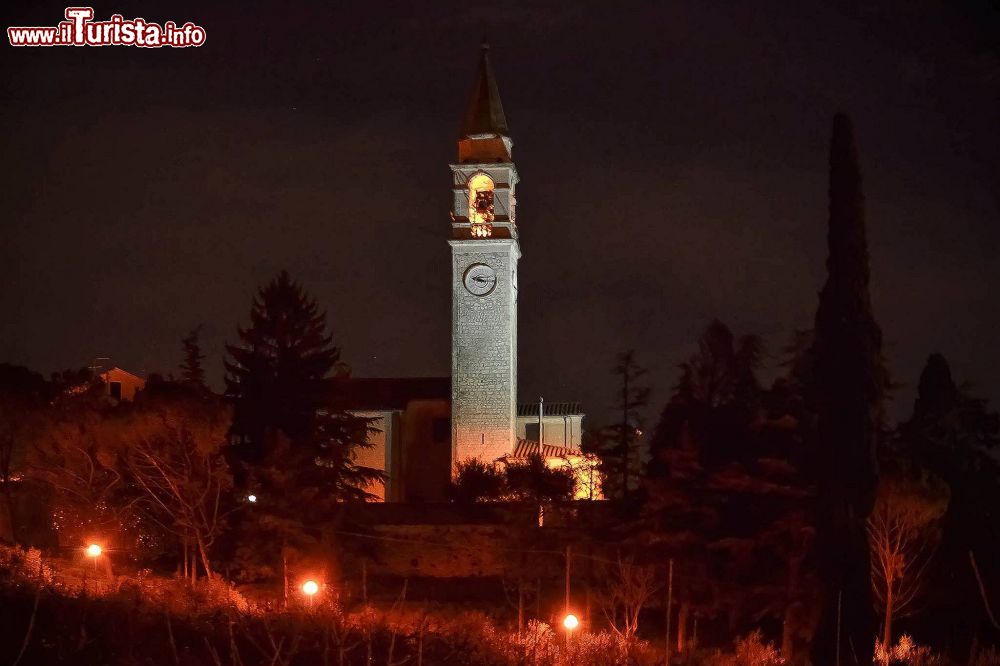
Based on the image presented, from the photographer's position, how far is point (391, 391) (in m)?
54.8

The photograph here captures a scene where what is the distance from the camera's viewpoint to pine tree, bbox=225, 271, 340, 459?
4056 centimetres

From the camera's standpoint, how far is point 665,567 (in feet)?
105

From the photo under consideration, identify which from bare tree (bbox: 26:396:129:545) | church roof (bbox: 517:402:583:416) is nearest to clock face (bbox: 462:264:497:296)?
church roof (bbox: 517:402:583:416)

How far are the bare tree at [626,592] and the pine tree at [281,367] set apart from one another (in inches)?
439

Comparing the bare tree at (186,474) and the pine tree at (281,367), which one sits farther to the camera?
the pine tree at (281,367)

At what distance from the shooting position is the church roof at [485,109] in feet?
176

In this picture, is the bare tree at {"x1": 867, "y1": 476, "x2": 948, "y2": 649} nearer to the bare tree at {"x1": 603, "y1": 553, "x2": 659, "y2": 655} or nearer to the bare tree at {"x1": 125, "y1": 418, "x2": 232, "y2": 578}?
the bare tree at {"x1": 603, "y1": 553, "x2": 659, "y2": 655}

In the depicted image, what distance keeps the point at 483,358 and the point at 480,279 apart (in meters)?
3.09

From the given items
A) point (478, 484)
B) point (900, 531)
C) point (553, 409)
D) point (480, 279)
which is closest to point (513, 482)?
point (478, 484)

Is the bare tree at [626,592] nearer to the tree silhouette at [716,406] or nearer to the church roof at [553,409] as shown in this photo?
the tree silhouette at [716,406]

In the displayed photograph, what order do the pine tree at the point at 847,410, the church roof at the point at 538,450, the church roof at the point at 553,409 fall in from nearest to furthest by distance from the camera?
the pine tree at the point at 847,410 → the church roof at the point at 538,450 → the church roof at the point at 553,409

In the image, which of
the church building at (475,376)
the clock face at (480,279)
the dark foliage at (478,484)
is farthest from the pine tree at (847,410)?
the clock face at (480,279)

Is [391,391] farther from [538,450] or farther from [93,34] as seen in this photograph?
[93,34]

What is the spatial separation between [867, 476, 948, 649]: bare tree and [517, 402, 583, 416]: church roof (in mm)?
24380
